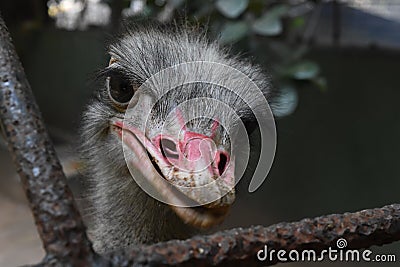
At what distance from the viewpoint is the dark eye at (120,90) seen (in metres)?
0.89

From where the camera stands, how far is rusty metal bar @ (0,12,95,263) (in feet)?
1.15

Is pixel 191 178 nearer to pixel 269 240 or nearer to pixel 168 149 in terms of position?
pixel 168 149

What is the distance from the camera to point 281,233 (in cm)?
43

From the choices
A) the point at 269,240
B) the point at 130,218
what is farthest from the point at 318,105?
the point at 269,240

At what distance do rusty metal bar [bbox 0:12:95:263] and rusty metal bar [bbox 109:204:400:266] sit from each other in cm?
3

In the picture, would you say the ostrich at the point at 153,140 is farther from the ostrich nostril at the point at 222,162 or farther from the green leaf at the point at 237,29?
the green leaf at the point at 237,29

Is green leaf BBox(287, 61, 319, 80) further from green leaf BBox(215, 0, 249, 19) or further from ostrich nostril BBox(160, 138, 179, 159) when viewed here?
ostrich nostril BBox(160, 138, 179, 159)

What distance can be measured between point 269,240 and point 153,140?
1.22 feet

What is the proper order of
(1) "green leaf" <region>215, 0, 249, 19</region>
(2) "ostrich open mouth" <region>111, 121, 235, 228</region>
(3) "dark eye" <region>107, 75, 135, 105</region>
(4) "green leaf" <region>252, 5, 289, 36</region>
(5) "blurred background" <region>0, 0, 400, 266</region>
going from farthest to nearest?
1. (5) "blurred background" <region>0, 0, 400, 266</region>
2. (4) "green leaf" <region>252, 5, 289, 36</region>
3. (1) "green leaf" <region>215, 0, 249, 19</region>
4. (3) "dark eye" <region>107, 75, 135, 105</region>
5. (2) "ostrich open mouth" <region>111, 121, 235, 228</region>

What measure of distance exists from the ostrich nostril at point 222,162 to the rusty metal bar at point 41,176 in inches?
11.9

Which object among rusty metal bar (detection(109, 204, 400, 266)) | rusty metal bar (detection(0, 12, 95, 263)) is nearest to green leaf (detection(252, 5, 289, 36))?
rusty metal bar (detection(109, 204, 400, 266))

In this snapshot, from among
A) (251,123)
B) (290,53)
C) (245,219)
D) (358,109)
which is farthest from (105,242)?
(245,219)

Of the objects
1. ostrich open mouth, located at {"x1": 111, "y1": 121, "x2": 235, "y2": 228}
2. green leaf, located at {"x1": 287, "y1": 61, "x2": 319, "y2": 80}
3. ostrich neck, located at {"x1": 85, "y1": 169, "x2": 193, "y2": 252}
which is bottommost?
ostrich open mouth, located at {"x1": 111, "y1": 121, "x2": 235, "y2": 228}

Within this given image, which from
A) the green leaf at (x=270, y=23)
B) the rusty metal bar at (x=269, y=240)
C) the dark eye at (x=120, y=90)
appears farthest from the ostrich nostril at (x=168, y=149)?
the green leaf at (x=270, y=23)
